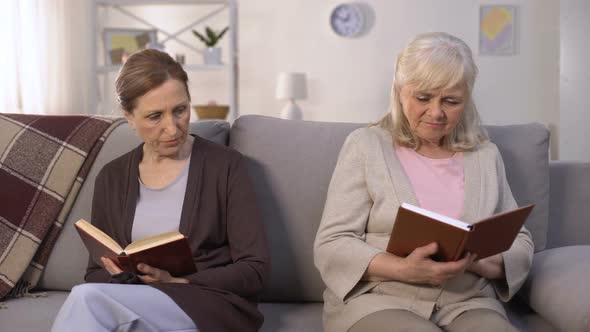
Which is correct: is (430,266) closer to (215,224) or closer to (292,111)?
(215,224)

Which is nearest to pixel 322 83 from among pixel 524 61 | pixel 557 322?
pixel 524 61

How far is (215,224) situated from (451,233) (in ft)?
2.07

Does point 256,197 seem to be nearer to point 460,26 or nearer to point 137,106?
point 137,106

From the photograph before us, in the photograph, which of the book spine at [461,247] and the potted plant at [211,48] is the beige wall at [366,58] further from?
the book spine at [461,247]

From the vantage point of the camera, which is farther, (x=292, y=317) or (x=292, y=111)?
(x=292, y=111)

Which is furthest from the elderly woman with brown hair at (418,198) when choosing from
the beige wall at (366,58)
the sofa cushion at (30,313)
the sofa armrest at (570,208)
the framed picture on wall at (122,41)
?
the framed picture on wall at (122,41)

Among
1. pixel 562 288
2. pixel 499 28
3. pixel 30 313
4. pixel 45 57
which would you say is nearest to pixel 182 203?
pixel 30 313

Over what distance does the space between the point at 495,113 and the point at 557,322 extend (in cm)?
429

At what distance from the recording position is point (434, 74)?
5.48 feet

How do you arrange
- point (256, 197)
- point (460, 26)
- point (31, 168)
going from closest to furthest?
point (256, 197) → point (31, 168) → point (460, 26)

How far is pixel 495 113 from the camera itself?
573cm

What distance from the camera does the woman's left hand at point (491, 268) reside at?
167 centimetres

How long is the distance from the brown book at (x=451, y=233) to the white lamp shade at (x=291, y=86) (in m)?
4.13

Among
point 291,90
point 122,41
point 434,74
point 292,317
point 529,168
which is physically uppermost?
point 122,41
